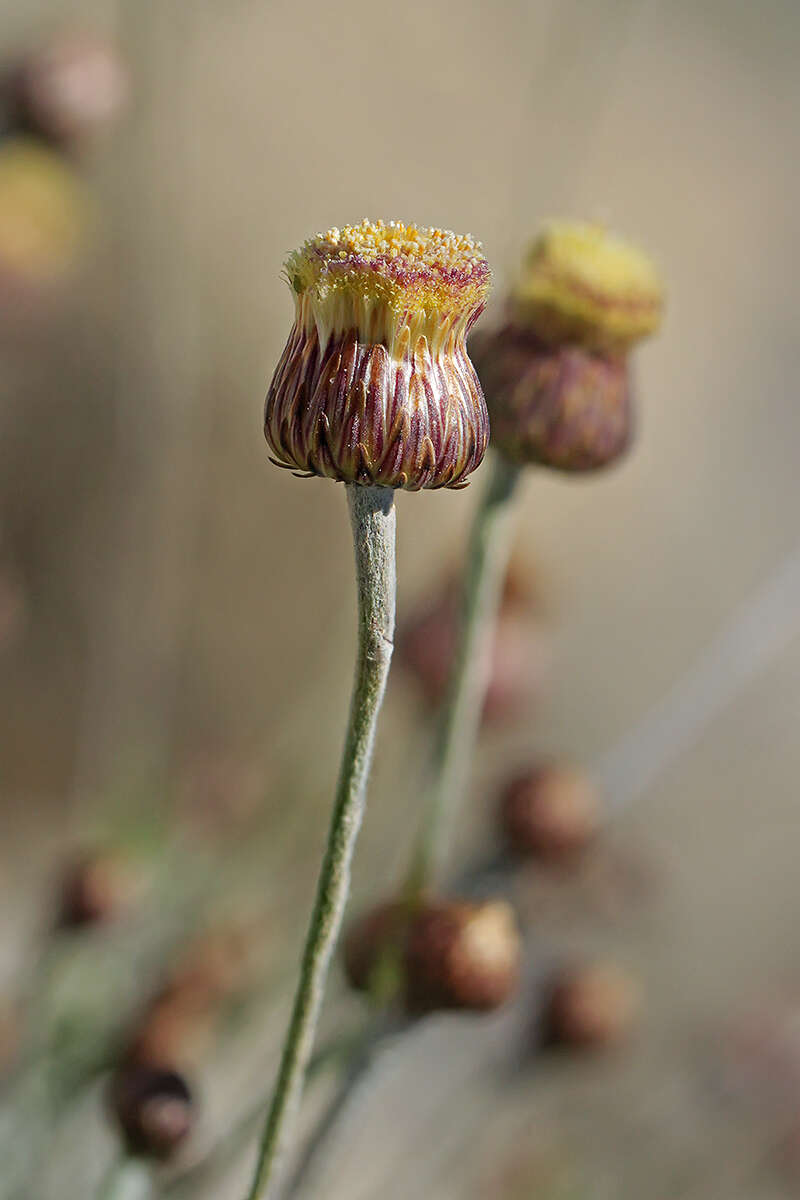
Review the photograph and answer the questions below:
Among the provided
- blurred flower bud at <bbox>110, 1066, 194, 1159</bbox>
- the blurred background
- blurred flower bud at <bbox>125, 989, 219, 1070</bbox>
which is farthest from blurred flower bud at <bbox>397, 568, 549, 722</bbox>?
blurred flower bud at <bbox>110, 1066, 194, 1159</bbox>

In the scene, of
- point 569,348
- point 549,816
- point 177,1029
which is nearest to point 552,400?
point 569,348

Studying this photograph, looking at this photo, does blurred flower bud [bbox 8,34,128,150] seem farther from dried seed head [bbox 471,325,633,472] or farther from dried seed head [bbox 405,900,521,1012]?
dried seed head [bbox 405,900,521,1012]

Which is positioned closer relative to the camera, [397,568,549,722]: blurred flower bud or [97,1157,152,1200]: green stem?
[97,1157,152,1200]: green stem

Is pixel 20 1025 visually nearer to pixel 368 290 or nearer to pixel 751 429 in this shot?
pixel 368 290

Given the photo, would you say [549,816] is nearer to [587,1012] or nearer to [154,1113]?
[587,1012]

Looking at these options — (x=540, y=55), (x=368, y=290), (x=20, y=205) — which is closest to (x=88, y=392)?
(x=20, y=205)

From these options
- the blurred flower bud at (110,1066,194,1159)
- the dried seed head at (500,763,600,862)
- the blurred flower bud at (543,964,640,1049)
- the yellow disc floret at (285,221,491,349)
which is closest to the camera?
the yellow disc floret at (285,221,491,349)
